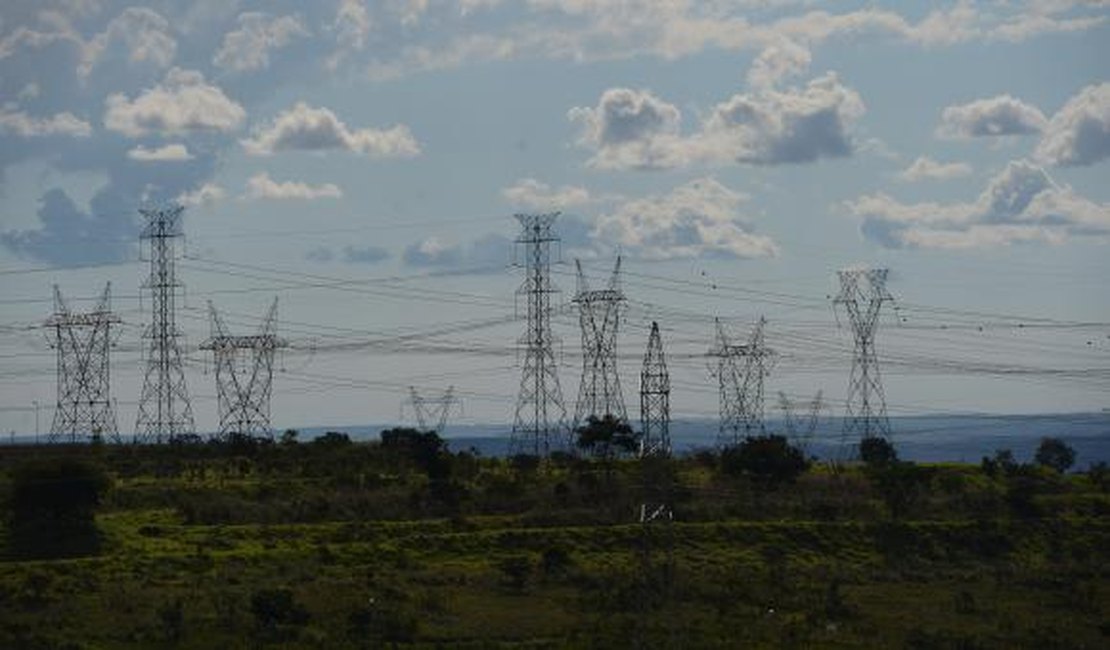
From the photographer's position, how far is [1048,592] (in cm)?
7744

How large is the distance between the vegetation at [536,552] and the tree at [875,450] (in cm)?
865

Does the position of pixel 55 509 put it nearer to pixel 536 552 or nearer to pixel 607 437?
pixel 536 552

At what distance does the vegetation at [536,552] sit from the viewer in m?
63.0

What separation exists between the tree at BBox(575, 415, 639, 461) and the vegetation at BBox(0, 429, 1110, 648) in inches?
62.5

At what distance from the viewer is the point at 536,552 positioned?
7925 cm

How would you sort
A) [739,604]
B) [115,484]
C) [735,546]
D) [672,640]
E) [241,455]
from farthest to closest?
1. [241,455]
2. [115,484]
3. [735,546]
4. [739,604]
5. [672,640]

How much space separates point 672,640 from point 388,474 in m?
43.5

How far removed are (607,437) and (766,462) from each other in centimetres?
1067

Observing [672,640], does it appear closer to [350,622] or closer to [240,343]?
[350,622]

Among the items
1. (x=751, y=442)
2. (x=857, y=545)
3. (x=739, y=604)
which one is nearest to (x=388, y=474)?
(x=751, y=442)

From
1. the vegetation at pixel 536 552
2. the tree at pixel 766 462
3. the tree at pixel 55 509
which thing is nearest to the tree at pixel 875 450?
the vegetation at pixel 536 552

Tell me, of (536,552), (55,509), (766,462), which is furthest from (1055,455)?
(55,509)

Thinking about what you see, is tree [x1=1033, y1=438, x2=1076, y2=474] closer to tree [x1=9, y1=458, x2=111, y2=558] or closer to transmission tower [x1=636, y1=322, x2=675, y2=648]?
transmission tower [x1=636, y1=322, x2=675, y2=648]

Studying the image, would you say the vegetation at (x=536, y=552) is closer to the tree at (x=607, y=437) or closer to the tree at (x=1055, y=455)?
the tree at (x=607, y=437)
